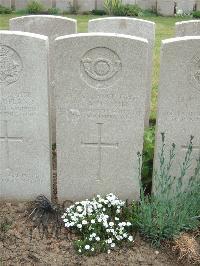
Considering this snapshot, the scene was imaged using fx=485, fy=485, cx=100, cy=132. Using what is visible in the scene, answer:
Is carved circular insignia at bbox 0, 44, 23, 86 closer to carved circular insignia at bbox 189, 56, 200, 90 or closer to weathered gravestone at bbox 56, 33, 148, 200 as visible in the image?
weathered gravestone at bbox 56, 33, 148, 200

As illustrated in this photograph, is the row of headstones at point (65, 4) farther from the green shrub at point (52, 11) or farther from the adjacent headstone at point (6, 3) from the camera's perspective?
the green shrub at point (52, 11)

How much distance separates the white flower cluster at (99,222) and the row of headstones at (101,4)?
12.6m

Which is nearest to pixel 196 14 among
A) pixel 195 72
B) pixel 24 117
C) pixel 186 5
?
pixel 186 5

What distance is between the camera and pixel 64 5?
1656cm

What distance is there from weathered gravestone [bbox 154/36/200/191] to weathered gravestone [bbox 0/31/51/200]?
1.09m

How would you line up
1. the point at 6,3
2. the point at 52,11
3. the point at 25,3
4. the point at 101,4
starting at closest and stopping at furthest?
the point at 52,11 → the point at 6,3 → the point at 101,4 → the point at 25,3

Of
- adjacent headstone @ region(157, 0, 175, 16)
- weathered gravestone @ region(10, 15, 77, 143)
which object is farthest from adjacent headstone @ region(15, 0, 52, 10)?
weathered gravestone @ region(10, 15, 77, 143)

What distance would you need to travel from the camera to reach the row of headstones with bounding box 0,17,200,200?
14.4ft

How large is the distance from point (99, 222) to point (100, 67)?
1434 millimetres

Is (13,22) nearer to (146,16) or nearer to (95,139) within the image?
(95,139)

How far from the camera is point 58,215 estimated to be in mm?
4742

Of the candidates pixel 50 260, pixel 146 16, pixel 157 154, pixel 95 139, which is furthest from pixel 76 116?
pixel 146 16

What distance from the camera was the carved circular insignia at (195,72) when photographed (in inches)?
173

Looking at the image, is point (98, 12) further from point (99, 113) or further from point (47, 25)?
point (99, 113)
